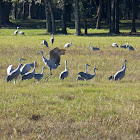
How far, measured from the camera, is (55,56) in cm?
1526

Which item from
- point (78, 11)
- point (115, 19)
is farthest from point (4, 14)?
point (78, 11)

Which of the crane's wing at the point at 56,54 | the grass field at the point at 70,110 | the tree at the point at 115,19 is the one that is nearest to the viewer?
the grass field at the point at 70,110

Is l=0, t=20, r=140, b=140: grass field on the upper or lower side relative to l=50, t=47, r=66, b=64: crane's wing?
lower

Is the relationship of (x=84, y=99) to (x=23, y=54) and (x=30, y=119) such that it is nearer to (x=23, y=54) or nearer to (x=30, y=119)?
(x=30, y=119)

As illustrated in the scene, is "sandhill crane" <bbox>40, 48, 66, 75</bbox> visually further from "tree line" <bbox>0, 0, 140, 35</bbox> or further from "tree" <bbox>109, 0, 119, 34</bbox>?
"tree" <bbox>109, 0, 119, 34</bbox>

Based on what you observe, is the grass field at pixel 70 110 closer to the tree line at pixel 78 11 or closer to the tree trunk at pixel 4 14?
the tree line at pixel 78 11

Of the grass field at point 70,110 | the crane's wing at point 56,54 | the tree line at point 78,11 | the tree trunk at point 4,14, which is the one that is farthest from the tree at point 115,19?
the grass field at point 70,110

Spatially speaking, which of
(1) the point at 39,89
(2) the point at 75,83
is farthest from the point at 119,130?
(2) the point at 75,83

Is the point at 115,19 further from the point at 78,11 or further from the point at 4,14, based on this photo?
the point at 4,14

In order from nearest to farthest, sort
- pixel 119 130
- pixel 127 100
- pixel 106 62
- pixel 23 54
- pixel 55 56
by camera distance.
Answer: pixel 119 130
pixel 127 100
pixel 55 56
pixel 106 62
pixel 23 54

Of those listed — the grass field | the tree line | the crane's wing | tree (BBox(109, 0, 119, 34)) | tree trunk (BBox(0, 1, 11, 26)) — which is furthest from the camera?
tree trunk (BBox(0, 1, 11, 26))

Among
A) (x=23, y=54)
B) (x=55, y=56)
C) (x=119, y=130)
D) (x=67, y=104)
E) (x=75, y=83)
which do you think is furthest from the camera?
(x=23, y=54)

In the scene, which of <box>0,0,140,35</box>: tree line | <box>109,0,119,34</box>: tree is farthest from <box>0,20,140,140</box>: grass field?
<box>109,0,119,34</box>: tree

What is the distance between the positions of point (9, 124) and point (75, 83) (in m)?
5.46
